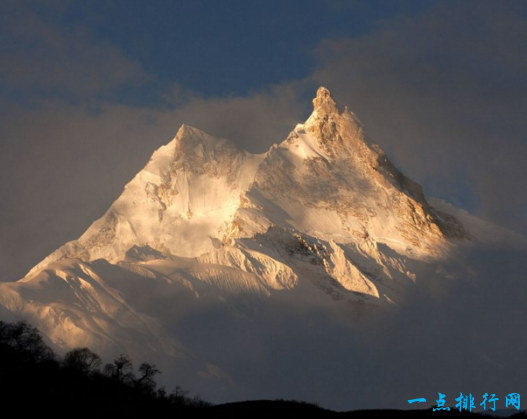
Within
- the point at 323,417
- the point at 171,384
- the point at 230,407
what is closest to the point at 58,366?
A: the point at 230,407

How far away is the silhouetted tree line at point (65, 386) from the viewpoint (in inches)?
4031

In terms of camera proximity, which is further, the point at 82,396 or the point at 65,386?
the point at 65,386

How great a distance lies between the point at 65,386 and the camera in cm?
11056

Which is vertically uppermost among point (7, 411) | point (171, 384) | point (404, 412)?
point (171, 384)

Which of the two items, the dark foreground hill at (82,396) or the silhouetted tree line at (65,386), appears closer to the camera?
the dark foreground hill at (82,396)

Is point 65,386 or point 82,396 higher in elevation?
point 65,386

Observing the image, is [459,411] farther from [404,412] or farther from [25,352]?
[25,352]

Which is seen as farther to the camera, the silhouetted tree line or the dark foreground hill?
the silhouetted tree line

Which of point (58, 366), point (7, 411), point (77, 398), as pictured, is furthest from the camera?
point (58, 366)

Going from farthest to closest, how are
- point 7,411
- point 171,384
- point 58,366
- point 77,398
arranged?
point 171,384, point 58,366, point 77,398, point 7,411

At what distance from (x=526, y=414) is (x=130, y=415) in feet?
109

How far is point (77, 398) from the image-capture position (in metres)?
106

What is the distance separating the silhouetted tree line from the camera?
102 metres

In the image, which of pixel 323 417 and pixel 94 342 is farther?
pixel 94 342
